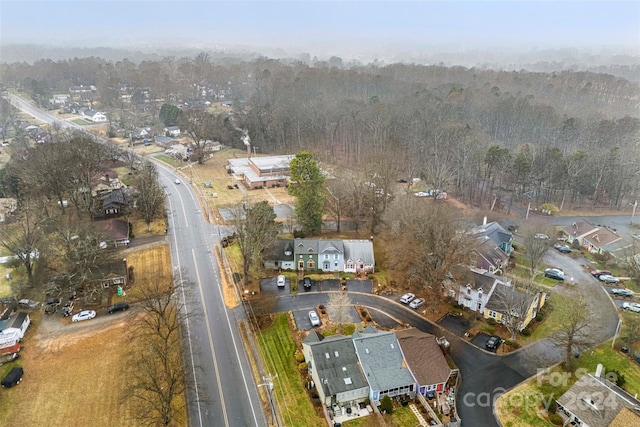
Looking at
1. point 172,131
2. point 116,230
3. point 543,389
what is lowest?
point 543,389

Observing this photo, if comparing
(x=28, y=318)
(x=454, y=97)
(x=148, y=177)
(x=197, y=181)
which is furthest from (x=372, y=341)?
(x=454, y=97)

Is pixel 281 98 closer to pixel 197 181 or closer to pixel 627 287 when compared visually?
pixel 197 181

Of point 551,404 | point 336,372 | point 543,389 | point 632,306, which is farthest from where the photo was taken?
point 632,306

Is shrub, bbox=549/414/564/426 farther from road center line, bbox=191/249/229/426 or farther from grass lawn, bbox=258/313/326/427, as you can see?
road center line, bbox=191/249/229/426

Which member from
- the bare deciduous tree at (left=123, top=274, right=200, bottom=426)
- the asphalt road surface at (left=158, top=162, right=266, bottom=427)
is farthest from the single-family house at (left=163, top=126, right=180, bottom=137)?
the bare deciduous tree at (left=123, top=274, right=200, bottom=426)

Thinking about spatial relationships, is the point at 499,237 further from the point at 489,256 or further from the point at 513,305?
the point at 513,305

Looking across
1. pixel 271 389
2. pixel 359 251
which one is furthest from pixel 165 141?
pixel 271 389

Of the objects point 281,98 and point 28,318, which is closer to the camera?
point 28,318
